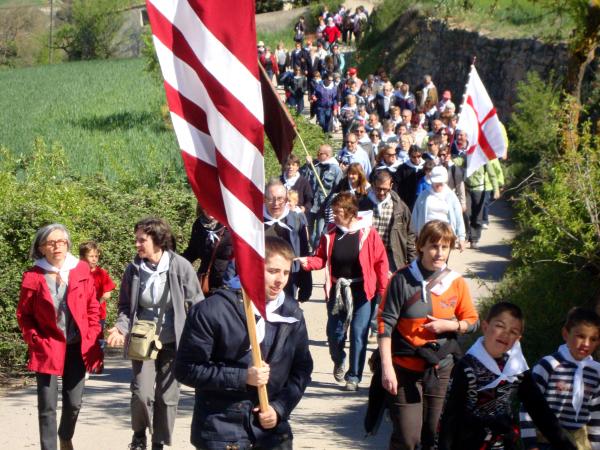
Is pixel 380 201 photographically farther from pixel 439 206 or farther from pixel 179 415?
pixel 179 415

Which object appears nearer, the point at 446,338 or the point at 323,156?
the point at 446,338

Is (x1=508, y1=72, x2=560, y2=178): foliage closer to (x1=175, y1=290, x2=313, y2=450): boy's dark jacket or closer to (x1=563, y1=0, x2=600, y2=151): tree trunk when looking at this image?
(x1=563, y1=0, x2=600, y2=151): tree trunk

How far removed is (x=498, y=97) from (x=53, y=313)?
25.0m

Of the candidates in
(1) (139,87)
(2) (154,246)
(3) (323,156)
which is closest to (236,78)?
(2) (154,246)

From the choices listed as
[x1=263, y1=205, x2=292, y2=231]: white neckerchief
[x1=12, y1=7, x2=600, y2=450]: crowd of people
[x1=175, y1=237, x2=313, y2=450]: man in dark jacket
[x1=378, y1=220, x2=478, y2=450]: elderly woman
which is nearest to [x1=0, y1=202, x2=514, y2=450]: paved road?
[x1=12, y1=7, x2=600, y2=450]: crowd of people

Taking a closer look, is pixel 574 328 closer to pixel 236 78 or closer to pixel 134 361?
pixel 236 78

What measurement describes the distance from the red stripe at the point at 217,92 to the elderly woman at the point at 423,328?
1907 millimetres

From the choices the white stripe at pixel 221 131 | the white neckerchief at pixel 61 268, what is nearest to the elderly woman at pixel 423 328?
the white stripe at pixel 221 131

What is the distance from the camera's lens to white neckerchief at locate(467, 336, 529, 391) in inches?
212

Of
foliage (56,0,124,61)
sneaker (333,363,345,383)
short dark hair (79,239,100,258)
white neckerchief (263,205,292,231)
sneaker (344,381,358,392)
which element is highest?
foliage (56,0,124,61)

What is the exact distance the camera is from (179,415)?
885 cm

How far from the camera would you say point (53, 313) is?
283 inches

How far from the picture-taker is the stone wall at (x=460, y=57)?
28830mm

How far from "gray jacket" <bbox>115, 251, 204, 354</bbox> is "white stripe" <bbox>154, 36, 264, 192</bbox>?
278 centimetres
